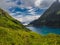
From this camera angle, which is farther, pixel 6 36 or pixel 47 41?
pixel 47 41

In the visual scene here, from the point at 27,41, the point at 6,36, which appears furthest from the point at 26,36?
the point at 6,36

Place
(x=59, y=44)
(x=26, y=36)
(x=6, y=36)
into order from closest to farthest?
1. (x=6, y=36)
2. (x=59, y=44)
3. (x=26, y=36)

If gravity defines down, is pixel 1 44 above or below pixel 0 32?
below

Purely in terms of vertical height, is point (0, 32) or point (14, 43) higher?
point (0, 32)

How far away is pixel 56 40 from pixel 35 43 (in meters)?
3.79

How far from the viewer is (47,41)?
91.6ft

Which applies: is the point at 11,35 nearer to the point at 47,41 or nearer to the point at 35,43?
the point at 35,43

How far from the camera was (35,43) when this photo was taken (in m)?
26.1

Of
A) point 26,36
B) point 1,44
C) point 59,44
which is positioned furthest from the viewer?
point 26,36

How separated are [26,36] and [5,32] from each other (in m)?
3.89

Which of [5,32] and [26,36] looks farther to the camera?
[26,36]

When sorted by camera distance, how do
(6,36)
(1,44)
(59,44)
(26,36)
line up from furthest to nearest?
(26,36)
(59,44)
(6,36)
(1,44)

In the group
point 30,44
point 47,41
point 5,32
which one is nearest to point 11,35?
point 5,32

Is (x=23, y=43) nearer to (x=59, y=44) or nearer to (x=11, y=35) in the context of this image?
(x=11, y=35)
